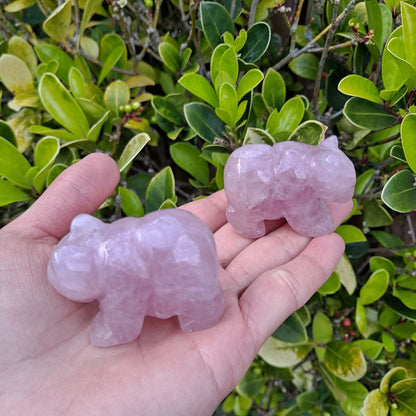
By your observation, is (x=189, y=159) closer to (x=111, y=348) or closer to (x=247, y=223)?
(x=247, y=223)

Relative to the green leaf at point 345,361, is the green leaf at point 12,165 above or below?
above

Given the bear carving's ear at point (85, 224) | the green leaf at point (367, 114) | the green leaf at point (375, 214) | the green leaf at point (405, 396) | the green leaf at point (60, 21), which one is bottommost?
the green leaf at point (405, 396)

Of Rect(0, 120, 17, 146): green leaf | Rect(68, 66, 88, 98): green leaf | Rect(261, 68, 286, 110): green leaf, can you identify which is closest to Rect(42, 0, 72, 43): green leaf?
Rect(68, 66, 88, 98): green leaf

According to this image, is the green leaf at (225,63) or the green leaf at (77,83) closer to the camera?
the green leaf at (225,63)

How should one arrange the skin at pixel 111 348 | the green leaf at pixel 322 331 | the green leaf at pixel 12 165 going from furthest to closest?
the green leaf at pixel 322 331 → the green leaf at pixel 12 165 → the skin at pixel 111 348

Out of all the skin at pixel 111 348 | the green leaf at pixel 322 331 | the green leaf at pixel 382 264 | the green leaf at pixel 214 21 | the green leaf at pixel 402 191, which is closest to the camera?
the skin at pixel 111 348

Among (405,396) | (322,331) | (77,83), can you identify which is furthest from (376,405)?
(77,83)

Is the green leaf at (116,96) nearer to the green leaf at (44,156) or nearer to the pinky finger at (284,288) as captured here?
the green leaf at (44,156)

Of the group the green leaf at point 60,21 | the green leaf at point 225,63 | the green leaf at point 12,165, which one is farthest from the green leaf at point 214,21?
the green leaf at point 12,165
